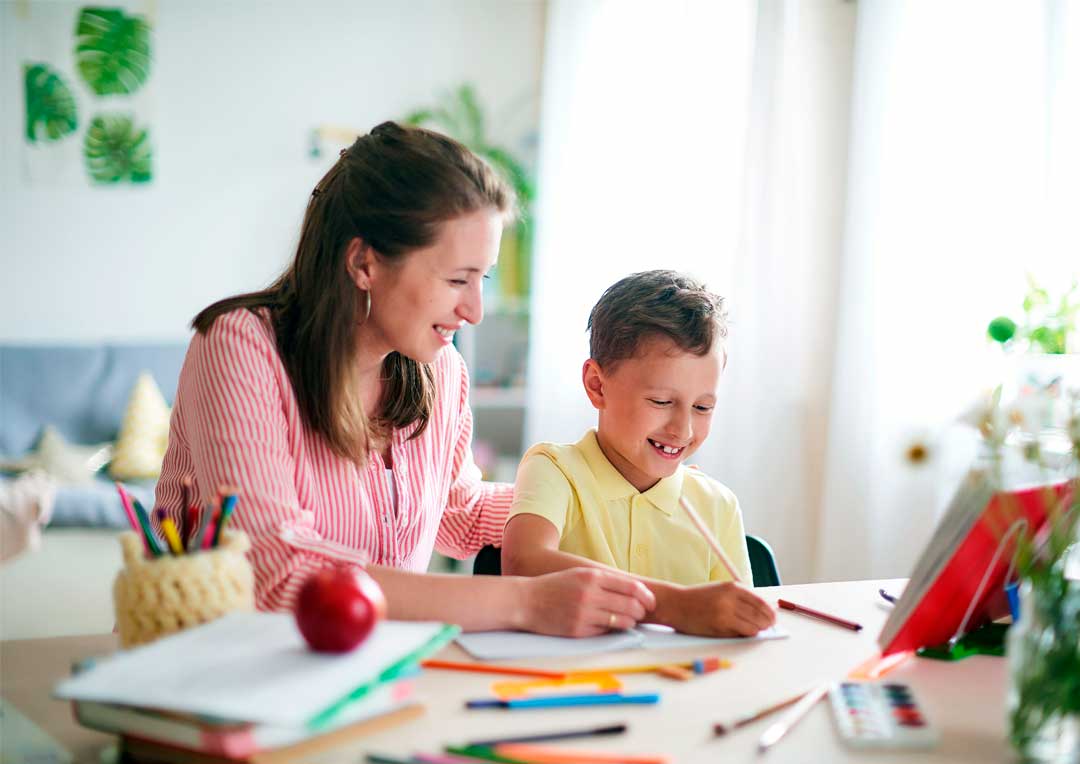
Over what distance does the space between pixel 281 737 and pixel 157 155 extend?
358 cm

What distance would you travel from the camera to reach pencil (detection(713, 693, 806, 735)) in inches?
36.9

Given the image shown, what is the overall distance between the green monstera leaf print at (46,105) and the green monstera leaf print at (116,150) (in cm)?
9

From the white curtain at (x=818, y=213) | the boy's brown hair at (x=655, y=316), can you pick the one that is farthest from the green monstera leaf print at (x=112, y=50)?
the boy's brown hair at (x=655, y=316)

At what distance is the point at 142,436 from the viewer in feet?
11.6

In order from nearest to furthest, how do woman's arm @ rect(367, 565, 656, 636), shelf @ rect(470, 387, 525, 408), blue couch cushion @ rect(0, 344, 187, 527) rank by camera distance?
woman's arm @ rect(367, 565, 656, 636), blue couch cushion @ rect(0, 344, 187, 527), shelf @ rect(470, 387, 525, 408)

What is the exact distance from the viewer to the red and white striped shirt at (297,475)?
3.94 ft

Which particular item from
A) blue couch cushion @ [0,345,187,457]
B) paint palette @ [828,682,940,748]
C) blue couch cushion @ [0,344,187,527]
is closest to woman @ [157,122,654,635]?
paint palette @ [828,682,940,748]

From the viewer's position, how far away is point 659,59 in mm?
3736

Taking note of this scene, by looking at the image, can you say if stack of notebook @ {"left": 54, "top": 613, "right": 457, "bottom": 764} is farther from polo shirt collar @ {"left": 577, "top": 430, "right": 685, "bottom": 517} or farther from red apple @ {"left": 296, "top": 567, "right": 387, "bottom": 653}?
polo shirt collar @ {"left": 577, "top": 430, "right": 685, "bottom": 517}

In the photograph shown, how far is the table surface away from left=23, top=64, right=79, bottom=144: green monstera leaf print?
3178mm

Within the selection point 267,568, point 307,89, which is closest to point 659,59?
point 307,89

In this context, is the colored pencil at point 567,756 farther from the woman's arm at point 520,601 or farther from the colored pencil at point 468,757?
the woman's arm at point 520,601

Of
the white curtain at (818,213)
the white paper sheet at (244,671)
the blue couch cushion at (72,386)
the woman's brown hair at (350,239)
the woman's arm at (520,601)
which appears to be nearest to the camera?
the white paper sheet at (244,671)

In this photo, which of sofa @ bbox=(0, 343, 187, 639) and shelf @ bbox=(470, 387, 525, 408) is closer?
sofa @ bbox=(0, 343, 187, 639)
